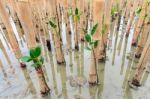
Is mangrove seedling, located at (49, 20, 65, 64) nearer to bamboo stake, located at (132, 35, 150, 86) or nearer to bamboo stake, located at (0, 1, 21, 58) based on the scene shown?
bamboo stake, located at (0, 1, 21, 58)

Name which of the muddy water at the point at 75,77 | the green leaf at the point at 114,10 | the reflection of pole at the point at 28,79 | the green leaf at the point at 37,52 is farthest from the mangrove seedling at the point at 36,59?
the green leaf at the point at 114,10

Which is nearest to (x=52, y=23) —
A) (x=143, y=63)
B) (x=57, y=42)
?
(x=57, y=42)

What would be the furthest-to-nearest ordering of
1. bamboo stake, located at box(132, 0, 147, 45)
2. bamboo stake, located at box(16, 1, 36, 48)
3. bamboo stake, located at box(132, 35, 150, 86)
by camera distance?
bamboo stake, located at box(132, 0, 147, 45) < bamboo stake, located at box(132, 35, 150, 86) < bamboo stake, located at box(16, 1, 36, 48)

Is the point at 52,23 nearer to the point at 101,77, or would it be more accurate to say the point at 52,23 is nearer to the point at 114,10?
the point at 101,77

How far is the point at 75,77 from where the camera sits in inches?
138

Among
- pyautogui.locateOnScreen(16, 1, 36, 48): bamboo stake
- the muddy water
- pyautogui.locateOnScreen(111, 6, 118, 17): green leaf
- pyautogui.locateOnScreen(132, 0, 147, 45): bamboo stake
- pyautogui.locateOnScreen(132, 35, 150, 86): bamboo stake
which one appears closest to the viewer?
pyautogui.locateOnScreen(16, 1, 36, 48): bamboo stake

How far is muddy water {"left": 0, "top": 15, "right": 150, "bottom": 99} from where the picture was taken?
3129 millimetres

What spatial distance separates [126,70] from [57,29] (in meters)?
1.40

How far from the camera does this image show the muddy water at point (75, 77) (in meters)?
3.13

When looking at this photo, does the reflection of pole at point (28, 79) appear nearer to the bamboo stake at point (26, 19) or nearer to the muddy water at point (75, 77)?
the muddy water at point (75, 77)

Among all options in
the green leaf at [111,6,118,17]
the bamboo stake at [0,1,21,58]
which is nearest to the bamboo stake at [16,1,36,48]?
the bamboo stake at [0,1,21,58]

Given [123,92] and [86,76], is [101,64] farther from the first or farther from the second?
[123,92]

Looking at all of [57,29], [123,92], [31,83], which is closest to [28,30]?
[57,29]

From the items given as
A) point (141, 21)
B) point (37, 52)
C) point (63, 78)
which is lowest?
point (63, 78)
